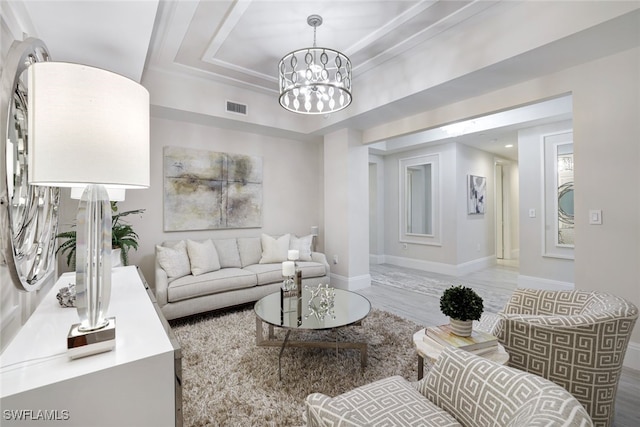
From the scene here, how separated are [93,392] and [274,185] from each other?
3.92 meters

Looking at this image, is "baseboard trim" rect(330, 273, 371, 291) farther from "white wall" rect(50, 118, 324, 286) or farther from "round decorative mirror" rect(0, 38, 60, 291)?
"round decorative mirror" rect(0, 38, 60, 291)

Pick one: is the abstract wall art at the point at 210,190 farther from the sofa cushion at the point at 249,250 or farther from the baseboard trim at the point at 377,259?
the baseboard trim at the point at 377,259

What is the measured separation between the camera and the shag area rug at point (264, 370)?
169cm

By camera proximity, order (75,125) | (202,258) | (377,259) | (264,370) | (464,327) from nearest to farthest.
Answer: (75,125)
(464,327)
(264,370)
(202,258)
(377,259)

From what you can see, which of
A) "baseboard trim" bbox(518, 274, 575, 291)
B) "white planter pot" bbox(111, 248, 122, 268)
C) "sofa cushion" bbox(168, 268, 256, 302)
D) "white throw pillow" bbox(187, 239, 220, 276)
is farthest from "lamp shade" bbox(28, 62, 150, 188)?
"baseboard trim" bbox(518, 274, 575, 291)

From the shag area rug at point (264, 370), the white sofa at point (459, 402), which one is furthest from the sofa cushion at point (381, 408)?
the shag area rug at point (264, 370)

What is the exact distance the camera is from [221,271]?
11.4 ft

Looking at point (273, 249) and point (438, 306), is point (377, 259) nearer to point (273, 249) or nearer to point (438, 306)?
point (438, 306)

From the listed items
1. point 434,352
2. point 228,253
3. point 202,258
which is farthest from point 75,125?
point 228,253

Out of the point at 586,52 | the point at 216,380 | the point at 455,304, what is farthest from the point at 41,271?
the point at 586,52

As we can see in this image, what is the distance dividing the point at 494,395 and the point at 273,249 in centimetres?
334

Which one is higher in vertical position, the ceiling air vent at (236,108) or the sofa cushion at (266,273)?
the ceiling air vent at (236,108)

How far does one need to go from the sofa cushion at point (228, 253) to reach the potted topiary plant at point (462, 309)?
2916 millimetres

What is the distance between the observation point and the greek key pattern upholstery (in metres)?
0.72
